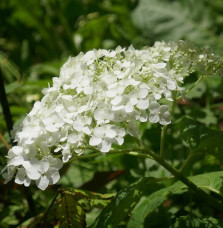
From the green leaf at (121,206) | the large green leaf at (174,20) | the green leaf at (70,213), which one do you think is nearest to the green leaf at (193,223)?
the green leaf at (121,206)

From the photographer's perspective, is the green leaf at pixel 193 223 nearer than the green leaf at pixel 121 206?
No

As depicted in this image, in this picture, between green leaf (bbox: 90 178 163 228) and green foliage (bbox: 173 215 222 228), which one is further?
green foliage (bbox: 173 215 222 228)

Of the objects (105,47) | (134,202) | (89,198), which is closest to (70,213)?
(89,198)

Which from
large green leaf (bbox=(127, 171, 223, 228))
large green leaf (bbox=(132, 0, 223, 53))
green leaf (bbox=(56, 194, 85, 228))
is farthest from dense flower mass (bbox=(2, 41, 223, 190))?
large green leaf (bbox=(132, 0, 223, 53))

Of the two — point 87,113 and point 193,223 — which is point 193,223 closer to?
point 193,223

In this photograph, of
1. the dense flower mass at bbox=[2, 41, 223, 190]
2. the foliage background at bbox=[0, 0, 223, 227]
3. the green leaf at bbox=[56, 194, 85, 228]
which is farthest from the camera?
the foliage background at bbox=[0, 0, 223, 227]

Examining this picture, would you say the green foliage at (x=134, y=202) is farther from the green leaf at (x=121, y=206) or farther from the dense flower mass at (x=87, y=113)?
the dense flower mass at (x=87, y=113)

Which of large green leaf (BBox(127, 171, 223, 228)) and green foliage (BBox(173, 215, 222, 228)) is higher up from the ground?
large green leaf (BBox(127, 171, 223, 228))

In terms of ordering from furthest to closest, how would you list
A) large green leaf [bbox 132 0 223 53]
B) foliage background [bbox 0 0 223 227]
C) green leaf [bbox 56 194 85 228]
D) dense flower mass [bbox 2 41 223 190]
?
large green leaf [bbox 132 0 223 53], foliage background [bbox 0 0 223 227], green leaf [bbox 56 194 85 228], dense flower mass [bbox 2 41 223 190]

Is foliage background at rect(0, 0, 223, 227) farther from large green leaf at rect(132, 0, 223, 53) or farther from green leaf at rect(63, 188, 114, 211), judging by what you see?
green leaf at rect(63, 188, 114, 211)
